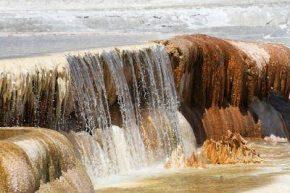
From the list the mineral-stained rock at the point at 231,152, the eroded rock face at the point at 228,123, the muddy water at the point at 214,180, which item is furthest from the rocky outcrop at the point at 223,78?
the muddy water at the point at 214,180

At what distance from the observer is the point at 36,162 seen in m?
9.73

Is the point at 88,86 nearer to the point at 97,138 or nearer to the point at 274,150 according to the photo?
the point at 97,138

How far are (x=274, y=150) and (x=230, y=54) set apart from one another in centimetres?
246

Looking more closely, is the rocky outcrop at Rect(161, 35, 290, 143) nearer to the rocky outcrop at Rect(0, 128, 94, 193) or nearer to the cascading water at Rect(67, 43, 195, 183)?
the cascading water at Rect(67, 43, 195, 183)

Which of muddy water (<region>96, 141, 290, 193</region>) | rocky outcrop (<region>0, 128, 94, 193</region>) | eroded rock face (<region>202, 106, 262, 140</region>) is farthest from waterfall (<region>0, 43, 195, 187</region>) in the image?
rocky outcrop (<region>0, 128, 94, 193</region>)

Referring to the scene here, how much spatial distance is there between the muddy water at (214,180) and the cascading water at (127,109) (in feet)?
1.75

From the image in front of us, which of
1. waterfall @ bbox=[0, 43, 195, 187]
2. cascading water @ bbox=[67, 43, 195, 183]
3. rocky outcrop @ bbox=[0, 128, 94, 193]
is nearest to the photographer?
rocky outcrop @ bbox=[0, 128, 94, 193]

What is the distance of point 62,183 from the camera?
10.2m

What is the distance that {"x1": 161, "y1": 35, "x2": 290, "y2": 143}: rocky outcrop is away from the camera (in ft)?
62.1

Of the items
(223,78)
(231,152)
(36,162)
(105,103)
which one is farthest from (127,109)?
(36,162)

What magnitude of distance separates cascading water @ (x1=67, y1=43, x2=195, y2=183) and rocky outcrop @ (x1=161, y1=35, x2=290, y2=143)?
0.52 m

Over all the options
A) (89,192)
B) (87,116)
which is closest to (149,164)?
(87,116)

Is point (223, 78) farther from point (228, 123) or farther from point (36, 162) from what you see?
point (36, 162)

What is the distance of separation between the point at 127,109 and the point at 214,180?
260 centimetres
